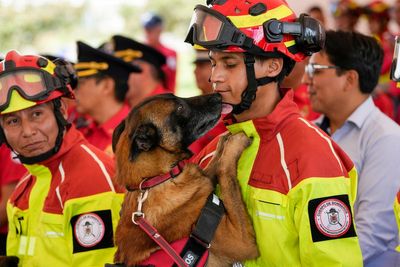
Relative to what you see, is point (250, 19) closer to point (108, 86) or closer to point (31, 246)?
point (31, 246)

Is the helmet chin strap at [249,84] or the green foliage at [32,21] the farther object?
the green foliage at [32,21]

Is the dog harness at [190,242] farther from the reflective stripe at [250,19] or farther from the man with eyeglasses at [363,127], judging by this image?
the man with eyeglasses at [363,127]

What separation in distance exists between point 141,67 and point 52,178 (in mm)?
3948

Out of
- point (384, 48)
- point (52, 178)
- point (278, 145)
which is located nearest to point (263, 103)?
point (278, 145)

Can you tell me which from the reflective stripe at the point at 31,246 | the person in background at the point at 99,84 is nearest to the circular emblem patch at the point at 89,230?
the reflective stripe at the point at 31,246

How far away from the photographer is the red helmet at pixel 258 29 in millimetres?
2926

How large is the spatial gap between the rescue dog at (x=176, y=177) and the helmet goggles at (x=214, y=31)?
1.01 ft

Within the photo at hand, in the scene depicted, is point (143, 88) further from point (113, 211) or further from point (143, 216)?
point (143, 216)

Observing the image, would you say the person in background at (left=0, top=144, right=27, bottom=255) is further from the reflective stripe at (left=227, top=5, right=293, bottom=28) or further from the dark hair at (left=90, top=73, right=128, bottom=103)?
the reflective stripe at (left=227, top=5, right=293, bottom=28)

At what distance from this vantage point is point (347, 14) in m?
9.70

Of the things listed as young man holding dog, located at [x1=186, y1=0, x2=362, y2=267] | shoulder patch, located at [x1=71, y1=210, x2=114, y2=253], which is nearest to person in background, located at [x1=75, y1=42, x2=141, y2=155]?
shoulder patch, located at [x1=71, y1=210, x2=114, y2=253]

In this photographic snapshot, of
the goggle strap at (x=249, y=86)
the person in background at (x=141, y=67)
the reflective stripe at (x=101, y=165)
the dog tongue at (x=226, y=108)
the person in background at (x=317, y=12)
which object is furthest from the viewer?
the person in background at (x=317, y=12)

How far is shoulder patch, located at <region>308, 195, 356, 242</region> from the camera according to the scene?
9.11 ft

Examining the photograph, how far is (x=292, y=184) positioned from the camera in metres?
2.85
